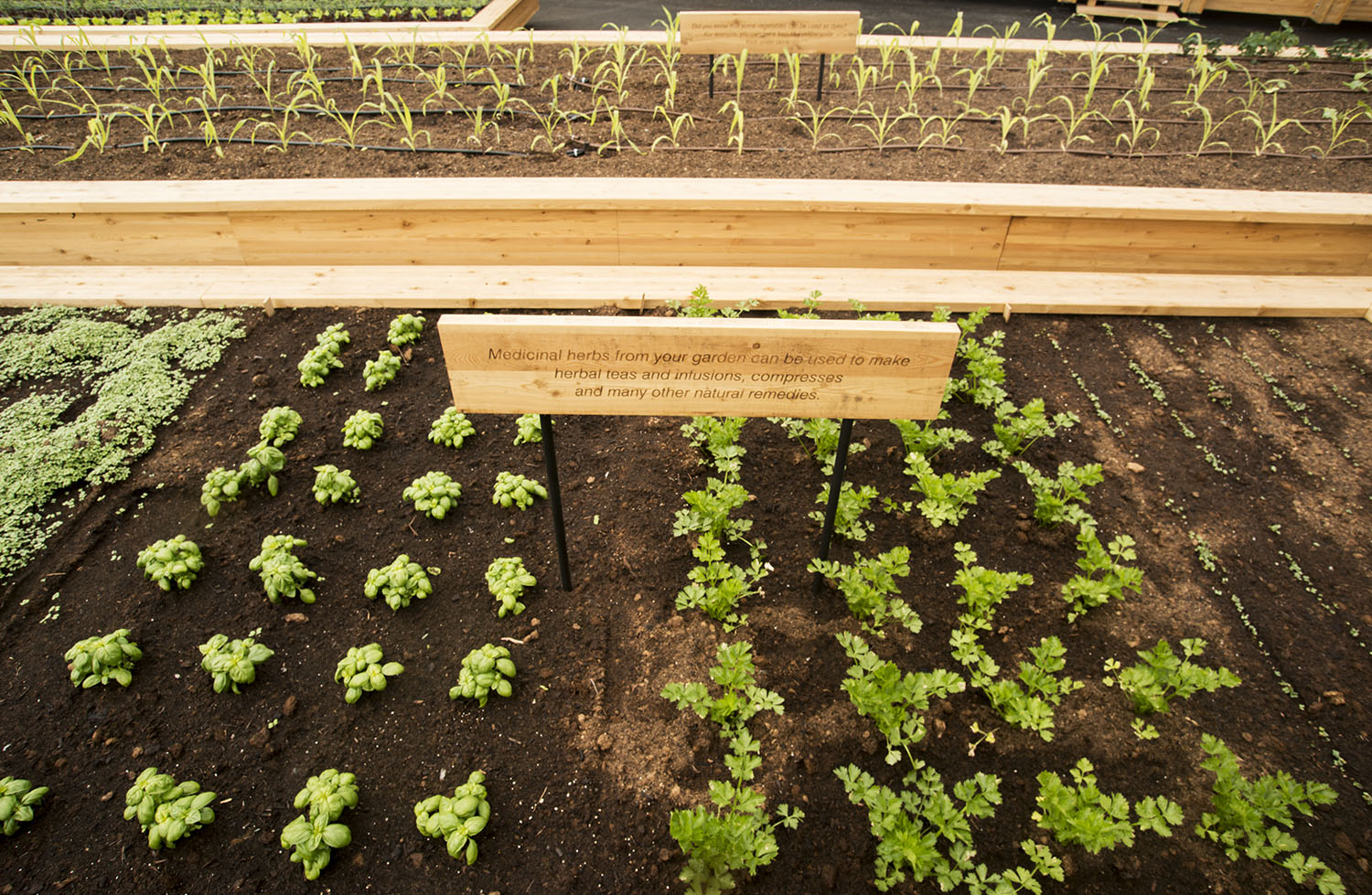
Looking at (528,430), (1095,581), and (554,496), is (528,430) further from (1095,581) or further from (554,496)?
(1095,581)

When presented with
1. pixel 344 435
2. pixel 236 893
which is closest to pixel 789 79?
pixel 344 435

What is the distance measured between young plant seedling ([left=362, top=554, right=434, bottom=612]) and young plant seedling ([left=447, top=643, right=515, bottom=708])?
374 mm

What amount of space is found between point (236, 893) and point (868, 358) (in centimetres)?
224

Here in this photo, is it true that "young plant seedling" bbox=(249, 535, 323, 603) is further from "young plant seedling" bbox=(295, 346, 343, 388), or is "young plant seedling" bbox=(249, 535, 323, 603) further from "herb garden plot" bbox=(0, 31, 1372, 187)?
"herb garden plot" bbox=(0, 31, 1372, 187)

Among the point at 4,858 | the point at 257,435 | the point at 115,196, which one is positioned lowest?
the point at 4,858

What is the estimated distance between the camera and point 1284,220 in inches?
155

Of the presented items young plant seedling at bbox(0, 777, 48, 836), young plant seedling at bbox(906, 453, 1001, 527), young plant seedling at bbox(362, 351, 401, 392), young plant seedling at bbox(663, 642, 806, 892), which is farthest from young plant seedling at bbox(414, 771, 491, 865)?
young plant seedling at bbox(362, 351, 401, 392)

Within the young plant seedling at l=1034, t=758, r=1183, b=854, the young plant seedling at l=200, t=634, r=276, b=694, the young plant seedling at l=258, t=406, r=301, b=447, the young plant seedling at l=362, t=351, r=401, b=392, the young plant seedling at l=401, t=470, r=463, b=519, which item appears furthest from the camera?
the young plant seedling at l=362, t=351, r=401, b=392

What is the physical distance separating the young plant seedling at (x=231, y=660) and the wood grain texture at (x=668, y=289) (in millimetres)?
2100

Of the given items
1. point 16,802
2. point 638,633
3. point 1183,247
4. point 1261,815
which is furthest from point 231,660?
point 1183,247

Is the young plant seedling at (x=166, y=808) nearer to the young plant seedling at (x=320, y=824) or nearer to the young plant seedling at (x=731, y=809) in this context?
the young plant seedling at (x=320, y=824)

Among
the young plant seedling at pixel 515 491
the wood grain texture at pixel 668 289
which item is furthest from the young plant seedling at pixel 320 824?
the wood grain texture at pixel 668 289

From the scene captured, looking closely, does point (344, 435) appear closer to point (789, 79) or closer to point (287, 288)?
point (287, 288)

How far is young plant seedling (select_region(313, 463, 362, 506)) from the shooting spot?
285 cm
